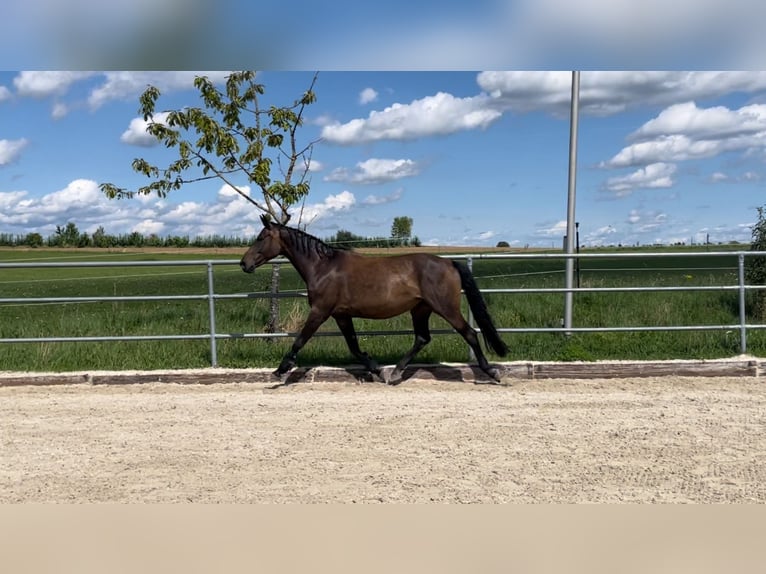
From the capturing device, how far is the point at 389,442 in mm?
4867

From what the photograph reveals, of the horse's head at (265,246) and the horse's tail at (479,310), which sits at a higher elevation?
the horse's head at (265,246)

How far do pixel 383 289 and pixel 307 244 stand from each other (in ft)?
3.25

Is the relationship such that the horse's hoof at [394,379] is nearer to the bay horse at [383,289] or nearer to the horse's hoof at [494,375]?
the bay horse at [383,289]

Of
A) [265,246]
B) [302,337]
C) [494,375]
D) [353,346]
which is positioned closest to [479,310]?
[494,375]

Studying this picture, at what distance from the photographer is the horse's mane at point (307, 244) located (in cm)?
704

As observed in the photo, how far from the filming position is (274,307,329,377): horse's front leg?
267 inches

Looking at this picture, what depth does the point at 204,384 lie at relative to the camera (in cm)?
707

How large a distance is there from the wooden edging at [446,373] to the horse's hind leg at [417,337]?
241mm

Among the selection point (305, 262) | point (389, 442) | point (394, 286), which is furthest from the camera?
point (305, 262)

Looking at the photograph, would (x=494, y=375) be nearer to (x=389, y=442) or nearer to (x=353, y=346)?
(x=353, y=346)

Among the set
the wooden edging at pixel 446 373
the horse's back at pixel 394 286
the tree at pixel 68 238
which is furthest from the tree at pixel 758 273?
the tree at pixel 68 238

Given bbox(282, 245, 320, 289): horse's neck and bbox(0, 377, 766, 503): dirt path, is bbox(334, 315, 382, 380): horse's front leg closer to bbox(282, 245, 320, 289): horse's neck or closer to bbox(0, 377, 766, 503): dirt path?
bbox(0, 377, 766, 503): dirt path

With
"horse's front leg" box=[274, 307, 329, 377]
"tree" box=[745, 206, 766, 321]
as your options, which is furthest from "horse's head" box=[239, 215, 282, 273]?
"tree" box=[745, 206, 766, 321]

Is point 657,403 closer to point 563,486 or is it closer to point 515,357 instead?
point 515,357
